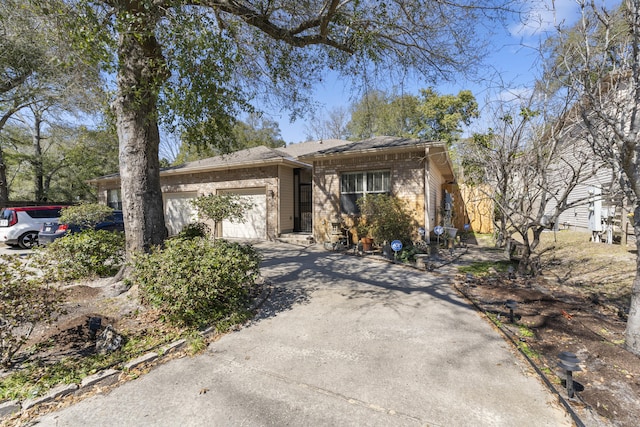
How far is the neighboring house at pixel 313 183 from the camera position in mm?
9148

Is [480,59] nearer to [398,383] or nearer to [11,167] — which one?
[398,383]

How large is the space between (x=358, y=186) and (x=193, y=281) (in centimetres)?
730

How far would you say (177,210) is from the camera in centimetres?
1413

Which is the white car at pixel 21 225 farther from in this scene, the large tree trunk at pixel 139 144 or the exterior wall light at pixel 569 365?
the exterior wall light at pixel 569 365

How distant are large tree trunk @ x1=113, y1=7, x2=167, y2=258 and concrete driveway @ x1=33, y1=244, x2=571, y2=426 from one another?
104 inches

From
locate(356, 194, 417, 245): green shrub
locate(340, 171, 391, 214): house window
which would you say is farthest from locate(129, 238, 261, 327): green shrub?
locate(340, 171, 391, 214): house window

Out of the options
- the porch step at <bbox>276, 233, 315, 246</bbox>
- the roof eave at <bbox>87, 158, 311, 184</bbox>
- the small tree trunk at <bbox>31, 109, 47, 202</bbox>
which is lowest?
the porch step at <bbox>276, 233, 315, 246</bbox>

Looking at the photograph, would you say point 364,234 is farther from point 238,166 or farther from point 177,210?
point 177,210

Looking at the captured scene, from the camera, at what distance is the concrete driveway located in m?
2.19

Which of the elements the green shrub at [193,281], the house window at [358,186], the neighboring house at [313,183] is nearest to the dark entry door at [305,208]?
the neighboring house at [313,183]

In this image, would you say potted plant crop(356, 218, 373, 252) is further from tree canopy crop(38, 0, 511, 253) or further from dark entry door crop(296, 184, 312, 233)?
tree canopy crop(38, 0, 511, 253)

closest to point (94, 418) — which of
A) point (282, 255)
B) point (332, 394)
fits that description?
point (332, 394)

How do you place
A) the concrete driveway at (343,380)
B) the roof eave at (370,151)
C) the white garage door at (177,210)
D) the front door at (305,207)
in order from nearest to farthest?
1. the concrete driveway at (343,380)
2. the roof eave at (370,151)
3. the front door at (305,207)
4. the white garage door at (177,210)

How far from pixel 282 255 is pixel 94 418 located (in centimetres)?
665
